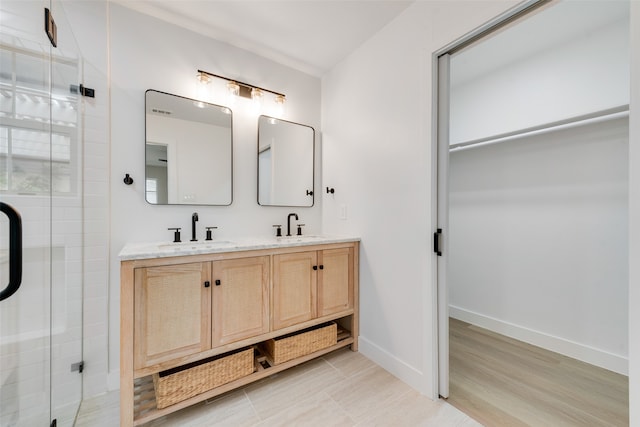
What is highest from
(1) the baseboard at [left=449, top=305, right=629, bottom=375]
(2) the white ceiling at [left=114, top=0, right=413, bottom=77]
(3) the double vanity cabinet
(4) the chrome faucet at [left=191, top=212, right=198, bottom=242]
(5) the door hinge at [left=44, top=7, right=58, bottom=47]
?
(2) the white ceiling at [left=114, top=0, right=413, bottom=77]

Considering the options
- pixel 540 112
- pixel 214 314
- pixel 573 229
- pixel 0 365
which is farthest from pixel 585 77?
pixel 0 365

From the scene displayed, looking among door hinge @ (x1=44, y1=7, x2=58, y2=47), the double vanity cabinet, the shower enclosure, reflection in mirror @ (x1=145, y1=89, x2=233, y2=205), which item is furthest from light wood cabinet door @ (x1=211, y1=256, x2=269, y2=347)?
door hinge @ (x1=44, y1=7, x2=58, y2=47)

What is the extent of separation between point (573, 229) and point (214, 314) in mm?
2729

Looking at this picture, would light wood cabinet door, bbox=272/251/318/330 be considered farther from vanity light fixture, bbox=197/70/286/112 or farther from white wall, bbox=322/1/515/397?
vanity light fixture, bbox=197/70/286/112

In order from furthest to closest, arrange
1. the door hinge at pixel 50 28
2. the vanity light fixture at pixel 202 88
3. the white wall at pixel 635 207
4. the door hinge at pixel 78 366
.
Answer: the vanity light fixture at pixel 202 88
the door hinge at pixel 78 366
the door hinge at pixel 50 28
the white wall at pixel 635 207

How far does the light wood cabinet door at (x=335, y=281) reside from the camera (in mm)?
2014

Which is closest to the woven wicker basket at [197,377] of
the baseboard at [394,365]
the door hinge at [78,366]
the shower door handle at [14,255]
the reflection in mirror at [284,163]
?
the door hinge at [78,366]

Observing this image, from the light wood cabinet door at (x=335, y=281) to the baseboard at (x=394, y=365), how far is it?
0.35 m

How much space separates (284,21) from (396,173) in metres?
1.41

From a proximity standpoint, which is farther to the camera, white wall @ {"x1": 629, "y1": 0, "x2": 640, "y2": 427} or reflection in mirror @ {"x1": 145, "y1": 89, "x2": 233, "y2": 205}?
reflection in mirror @ {"x1": 145, "y1": 89, "x2": 233, "y2": 205}

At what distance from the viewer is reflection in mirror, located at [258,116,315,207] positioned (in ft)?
7.57

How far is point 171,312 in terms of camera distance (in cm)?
144

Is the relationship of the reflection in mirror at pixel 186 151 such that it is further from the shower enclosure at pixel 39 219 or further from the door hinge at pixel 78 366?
the door hinge at pixel 78 366

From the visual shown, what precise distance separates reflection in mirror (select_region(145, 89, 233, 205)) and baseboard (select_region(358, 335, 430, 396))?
5.42ft
